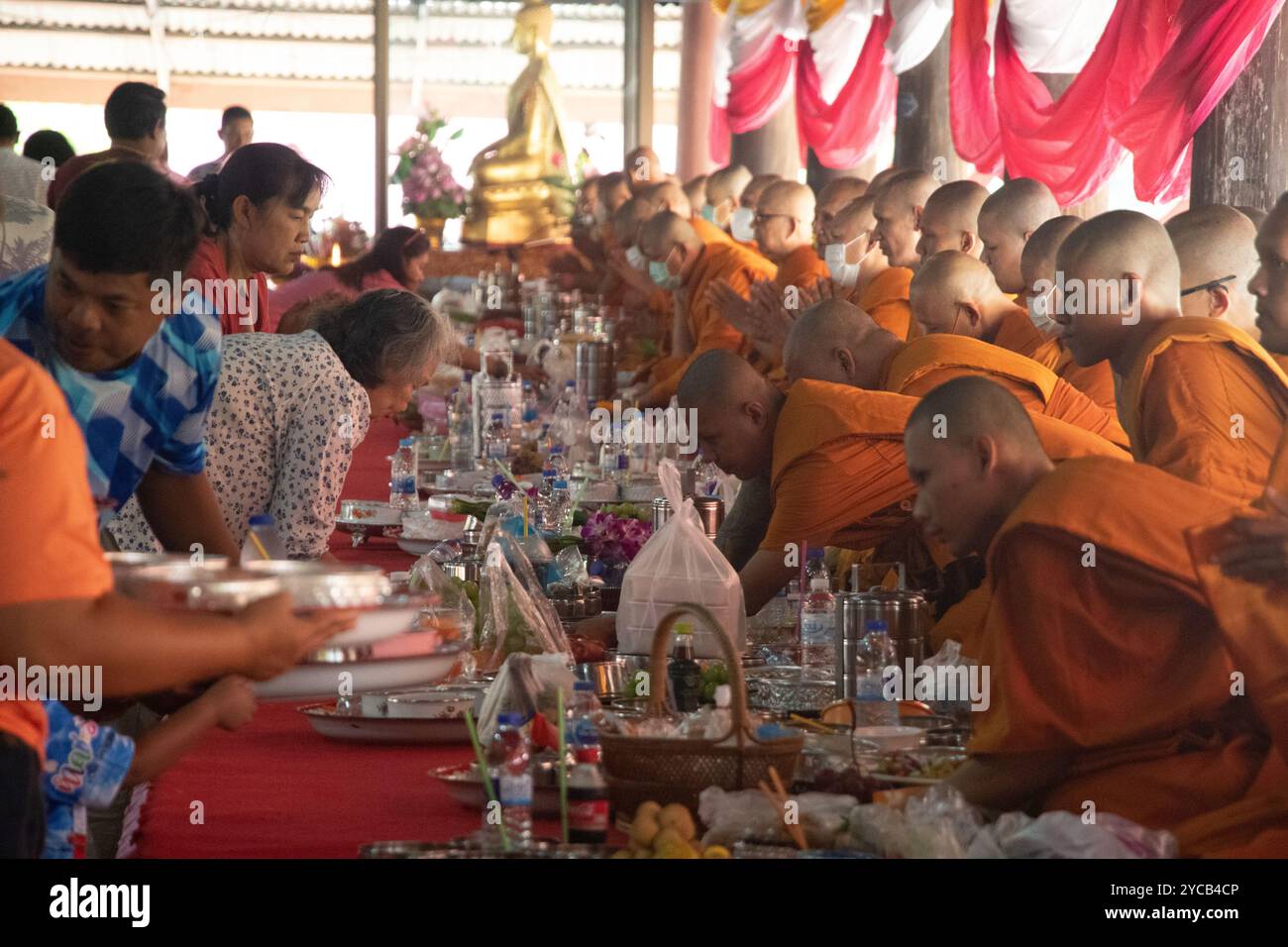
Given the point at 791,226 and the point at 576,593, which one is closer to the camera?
the point at 576,593

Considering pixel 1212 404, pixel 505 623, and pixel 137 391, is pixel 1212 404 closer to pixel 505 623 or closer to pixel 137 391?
pixel 505 623

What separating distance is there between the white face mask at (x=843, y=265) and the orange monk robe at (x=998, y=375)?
8.10 feet

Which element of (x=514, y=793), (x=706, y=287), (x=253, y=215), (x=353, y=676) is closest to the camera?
(x=353, y=676)

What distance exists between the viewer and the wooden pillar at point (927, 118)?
875 cm

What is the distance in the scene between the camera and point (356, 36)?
14891mm

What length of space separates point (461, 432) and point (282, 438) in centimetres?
265

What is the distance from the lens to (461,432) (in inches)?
232

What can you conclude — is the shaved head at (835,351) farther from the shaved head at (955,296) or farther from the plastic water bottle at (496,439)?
the plastic water bottle at (496,439)

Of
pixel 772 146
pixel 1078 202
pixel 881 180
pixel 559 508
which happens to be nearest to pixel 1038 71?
pixel 1078 202

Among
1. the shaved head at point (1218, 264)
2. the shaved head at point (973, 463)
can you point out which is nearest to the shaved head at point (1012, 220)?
the shaved head at point (1218, 264)
